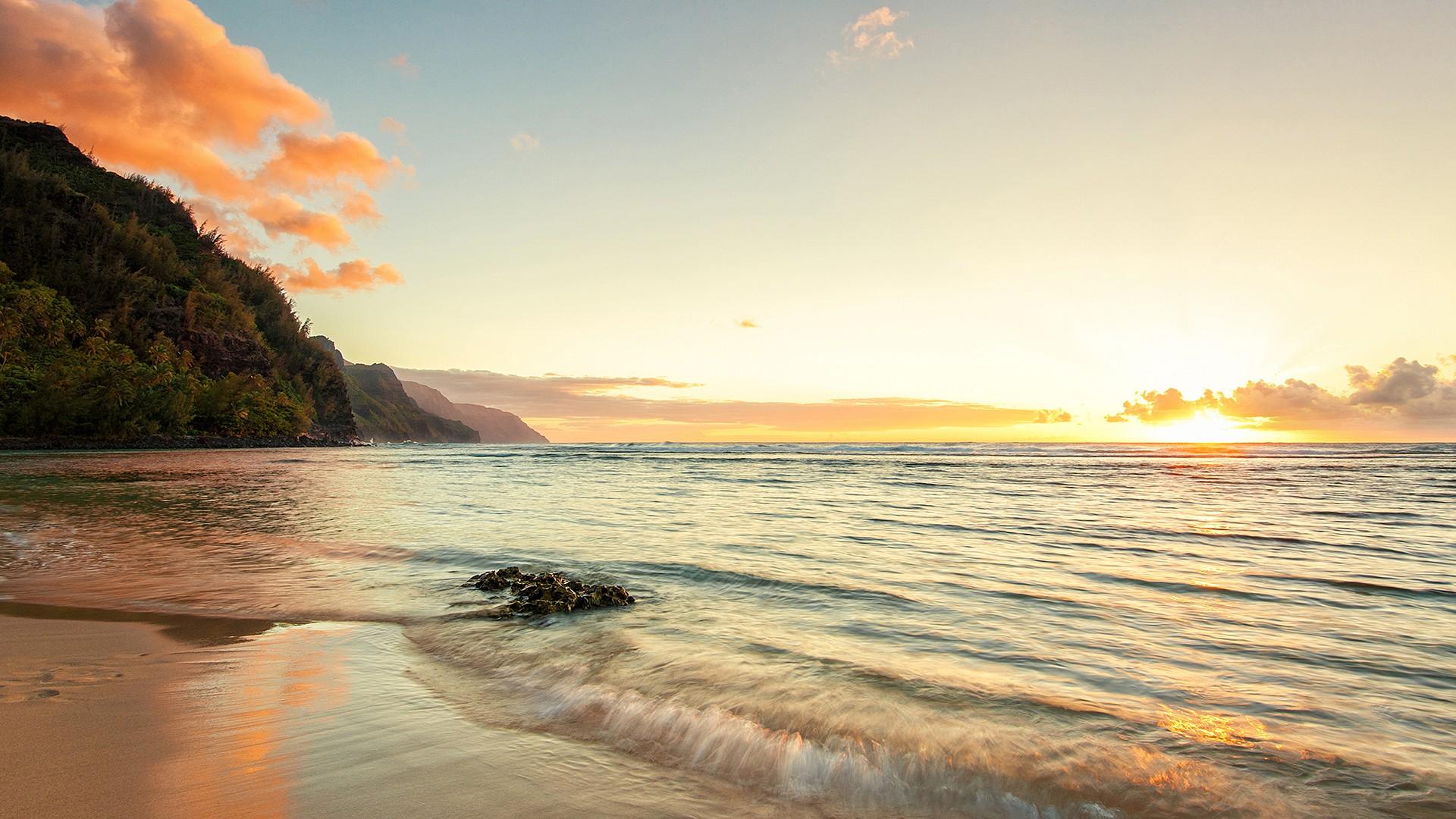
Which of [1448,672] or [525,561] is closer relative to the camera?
[1448,672]

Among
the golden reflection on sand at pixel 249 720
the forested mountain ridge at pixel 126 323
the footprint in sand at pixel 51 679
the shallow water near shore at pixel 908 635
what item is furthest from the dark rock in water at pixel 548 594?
the forested mountain ridge at pixel 126 323

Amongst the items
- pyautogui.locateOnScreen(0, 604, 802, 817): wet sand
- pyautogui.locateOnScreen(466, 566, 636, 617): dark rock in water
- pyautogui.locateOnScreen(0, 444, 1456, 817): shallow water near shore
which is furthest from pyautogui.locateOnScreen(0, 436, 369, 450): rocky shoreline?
pyautogui.locateOnScreen(0, 604, 802, 817): wet sand

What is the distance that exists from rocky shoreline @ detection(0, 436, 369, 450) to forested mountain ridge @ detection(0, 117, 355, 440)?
83cm

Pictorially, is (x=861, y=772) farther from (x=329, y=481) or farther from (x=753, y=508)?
(x=329, y=481)

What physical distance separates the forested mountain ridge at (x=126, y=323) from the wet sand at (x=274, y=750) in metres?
73.3

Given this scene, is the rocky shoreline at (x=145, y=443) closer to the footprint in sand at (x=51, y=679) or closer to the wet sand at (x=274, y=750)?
the footprint in sand at (x=51, y=679)

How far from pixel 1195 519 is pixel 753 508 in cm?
1168

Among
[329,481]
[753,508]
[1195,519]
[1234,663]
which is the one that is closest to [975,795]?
[1234,663]

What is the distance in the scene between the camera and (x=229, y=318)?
9781 cm

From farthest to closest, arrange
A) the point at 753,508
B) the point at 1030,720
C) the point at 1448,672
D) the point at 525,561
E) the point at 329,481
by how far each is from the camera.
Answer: the point at 329,481, the point at 753,508, the point at 525,561, the point at 1448,672, the point at 1030,720

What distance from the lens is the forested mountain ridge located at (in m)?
59.8

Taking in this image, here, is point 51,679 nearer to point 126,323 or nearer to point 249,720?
point 249,720

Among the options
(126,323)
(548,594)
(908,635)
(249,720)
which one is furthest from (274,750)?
(126,323)

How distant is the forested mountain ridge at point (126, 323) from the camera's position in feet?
196
